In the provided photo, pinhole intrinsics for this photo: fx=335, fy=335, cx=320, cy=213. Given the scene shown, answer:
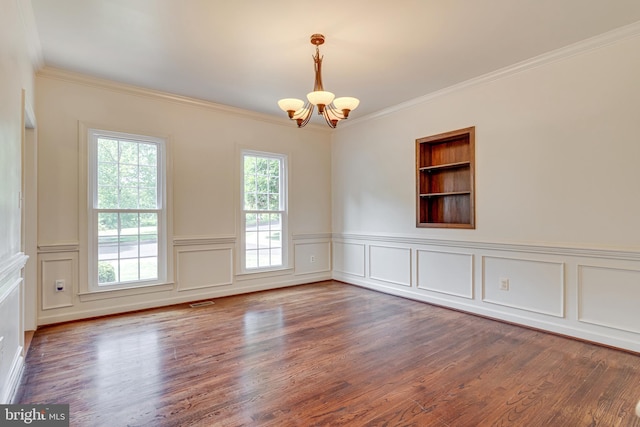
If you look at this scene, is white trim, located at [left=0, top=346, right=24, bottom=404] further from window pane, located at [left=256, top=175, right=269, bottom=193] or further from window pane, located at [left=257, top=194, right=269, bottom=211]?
window pane, located at [left=256, top=175, right=269, bottom=193]

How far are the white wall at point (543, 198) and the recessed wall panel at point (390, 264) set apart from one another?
20 millimetres

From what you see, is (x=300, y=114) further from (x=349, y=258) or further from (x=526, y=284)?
(x=349, y=258)

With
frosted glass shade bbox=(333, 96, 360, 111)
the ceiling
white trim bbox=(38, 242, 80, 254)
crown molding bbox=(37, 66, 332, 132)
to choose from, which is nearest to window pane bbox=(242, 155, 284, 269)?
crown molding bbox=(37, 66, 332, 132)

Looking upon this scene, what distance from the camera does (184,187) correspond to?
4.32m

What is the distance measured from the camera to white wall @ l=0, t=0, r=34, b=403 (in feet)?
6.13

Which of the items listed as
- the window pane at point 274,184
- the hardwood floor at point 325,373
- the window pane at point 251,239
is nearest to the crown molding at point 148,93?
the window pane at point 274,184

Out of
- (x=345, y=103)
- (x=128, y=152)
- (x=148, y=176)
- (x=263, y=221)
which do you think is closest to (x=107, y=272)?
(x=148, y=176)

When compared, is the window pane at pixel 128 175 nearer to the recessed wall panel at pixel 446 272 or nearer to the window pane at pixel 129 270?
the window pane at pixel 129 270

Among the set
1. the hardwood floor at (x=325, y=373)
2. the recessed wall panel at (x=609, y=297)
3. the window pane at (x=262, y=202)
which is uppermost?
the window pane at (x=262, y=202)

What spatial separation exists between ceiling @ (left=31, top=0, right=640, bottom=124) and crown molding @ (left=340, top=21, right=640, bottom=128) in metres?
0.07

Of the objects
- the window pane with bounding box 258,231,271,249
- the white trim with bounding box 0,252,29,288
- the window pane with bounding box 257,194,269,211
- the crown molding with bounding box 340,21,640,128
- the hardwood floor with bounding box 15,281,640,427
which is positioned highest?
the crown molding with bounding box 340,21,640,128

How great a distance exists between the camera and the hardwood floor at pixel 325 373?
195 centimetres

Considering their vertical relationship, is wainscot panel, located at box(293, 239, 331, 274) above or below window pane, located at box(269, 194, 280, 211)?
below

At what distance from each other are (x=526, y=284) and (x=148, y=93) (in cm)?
474
